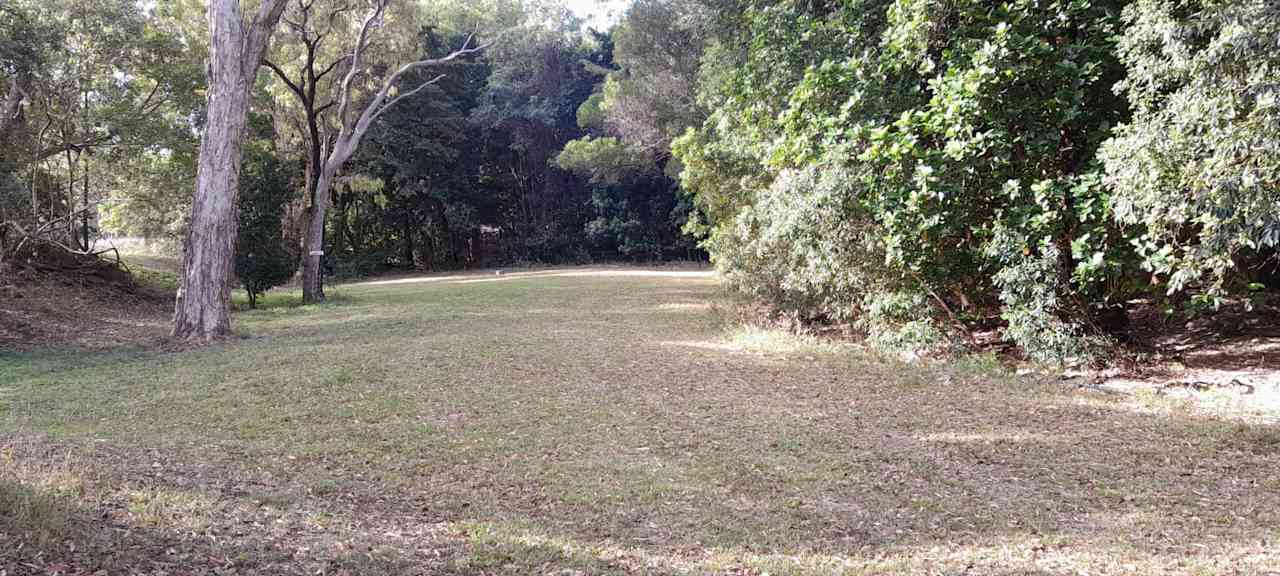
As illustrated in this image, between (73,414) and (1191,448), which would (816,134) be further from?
(73,414)

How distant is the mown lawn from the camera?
3.19m

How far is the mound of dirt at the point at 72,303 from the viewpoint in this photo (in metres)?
10.4

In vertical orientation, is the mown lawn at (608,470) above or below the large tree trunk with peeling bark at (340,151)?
below

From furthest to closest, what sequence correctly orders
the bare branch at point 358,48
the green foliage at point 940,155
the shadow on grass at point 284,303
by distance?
1. the bare branch at point 358,48
2. the shadow on grass at point 284,303
3. the green foliage at point 940,155

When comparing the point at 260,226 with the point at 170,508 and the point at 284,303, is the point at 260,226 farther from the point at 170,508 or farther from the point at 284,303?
the point at 170,508

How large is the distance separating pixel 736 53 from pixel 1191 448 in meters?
9.17

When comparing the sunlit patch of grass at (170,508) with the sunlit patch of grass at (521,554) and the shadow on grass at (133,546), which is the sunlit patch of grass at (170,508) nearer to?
the shadow on grass at (133,546)

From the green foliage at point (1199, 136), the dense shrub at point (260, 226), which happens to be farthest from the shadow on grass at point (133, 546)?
the dense shrub at point (260, 226)

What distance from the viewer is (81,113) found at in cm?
1442

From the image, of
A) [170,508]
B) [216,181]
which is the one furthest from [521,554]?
[216,181]

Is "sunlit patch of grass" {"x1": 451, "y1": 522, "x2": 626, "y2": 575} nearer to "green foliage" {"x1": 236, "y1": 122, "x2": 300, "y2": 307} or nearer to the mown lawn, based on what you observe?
the mown lawn

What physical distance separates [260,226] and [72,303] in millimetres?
3719

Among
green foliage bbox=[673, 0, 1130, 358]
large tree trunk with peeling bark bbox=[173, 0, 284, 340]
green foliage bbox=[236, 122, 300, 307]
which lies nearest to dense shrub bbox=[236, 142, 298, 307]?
green foliage bbox=[236, 122, 300, 307]

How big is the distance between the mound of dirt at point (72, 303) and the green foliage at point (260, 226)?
1.73m
